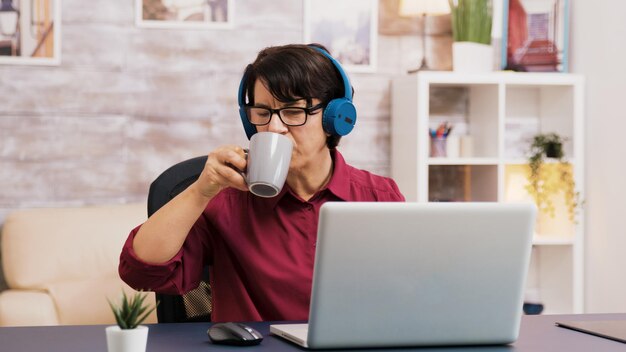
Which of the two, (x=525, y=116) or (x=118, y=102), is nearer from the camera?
(x=118, y=102)

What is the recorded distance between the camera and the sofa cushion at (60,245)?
3.08 m

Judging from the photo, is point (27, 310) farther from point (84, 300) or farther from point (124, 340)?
point (124, 340)

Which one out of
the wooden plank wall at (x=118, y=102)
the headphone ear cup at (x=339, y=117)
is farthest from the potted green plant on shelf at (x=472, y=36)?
the headphone ear cup at (x=339, y=117)

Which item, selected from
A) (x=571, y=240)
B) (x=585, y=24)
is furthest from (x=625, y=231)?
(x=585, y=24)

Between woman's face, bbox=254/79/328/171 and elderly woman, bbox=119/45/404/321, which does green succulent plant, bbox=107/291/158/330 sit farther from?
woman's face, bbox=254/79/328/171

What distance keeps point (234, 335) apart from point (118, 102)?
224 centimetres

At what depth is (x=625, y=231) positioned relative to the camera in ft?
11.0

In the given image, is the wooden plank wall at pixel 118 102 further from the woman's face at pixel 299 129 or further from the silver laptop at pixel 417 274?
the silver laptop at pixel 417 274

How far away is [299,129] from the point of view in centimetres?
175

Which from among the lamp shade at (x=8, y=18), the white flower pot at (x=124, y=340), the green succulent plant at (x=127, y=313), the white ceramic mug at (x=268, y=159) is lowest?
the white flower pot at (x=124, y=340)

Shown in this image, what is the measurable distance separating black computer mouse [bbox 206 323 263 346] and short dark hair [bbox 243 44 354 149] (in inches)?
21.2

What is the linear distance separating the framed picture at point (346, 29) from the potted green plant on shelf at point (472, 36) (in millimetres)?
343

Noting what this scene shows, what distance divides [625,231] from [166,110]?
1896 mm

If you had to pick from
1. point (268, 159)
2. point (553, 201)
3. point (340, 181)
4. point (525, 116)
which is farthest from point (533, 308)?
point (268, 159)
